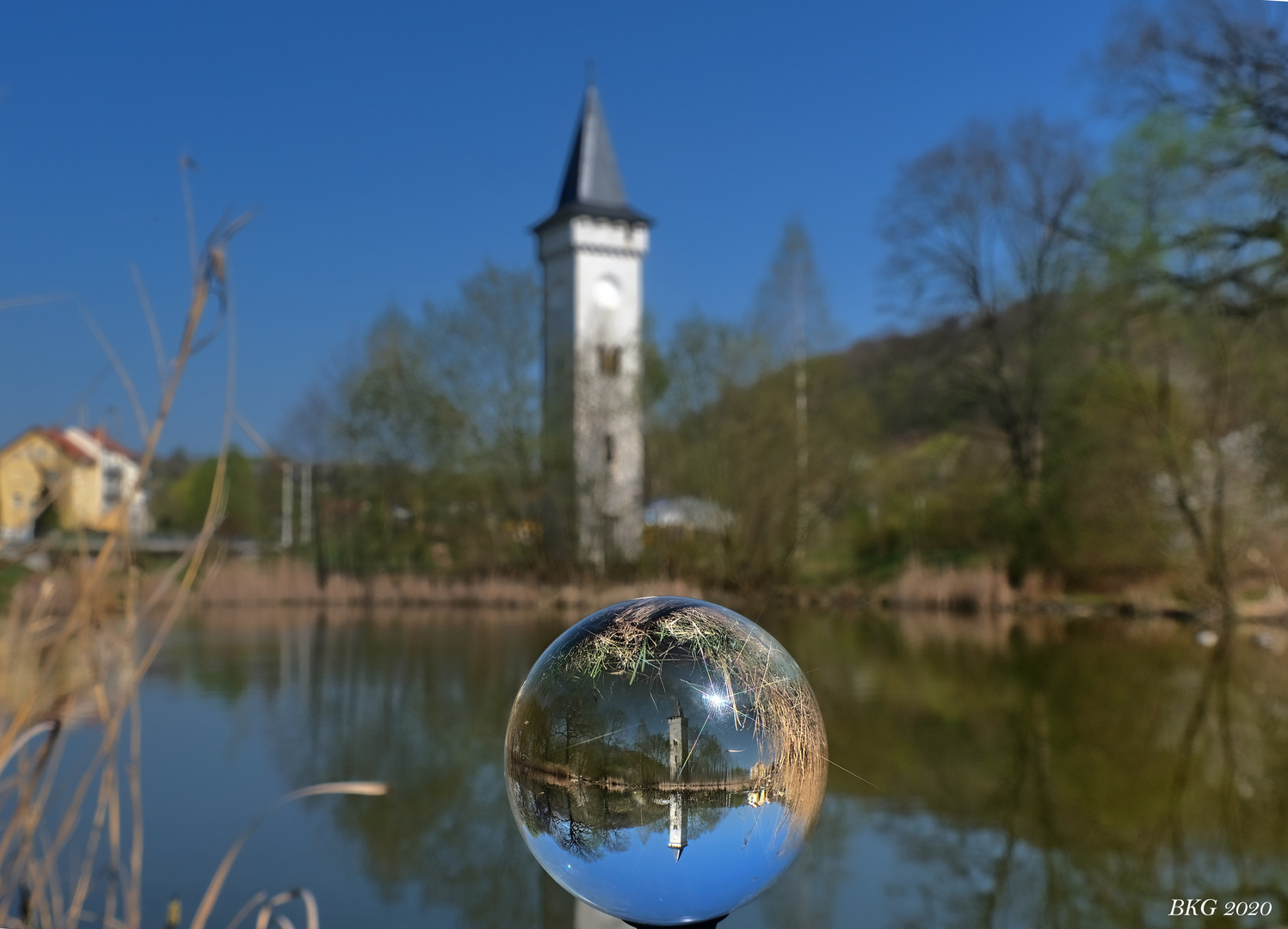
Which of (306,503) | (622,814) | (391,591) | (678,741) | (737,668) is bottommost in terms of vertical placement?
(391,591)

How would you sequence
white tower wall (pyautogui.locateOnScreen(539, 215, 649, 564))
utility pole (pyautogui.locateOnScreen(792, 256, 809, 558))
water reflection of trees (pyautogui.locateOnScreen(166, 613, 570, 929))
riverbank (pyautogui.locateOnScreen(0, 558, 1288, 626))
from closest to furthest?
1. water reflection of trees (pyautogui.locateOnScreen(166, 613, 570, 929))
2. riverbank (pyautogui.locateOnScreen(0, 558, 1288, 626))
3. utility pole (pyautogui.locateOnScreen(792, 256, 809, 558))
4. white tower wall (pyautogui.locateOnScreen(539, 215, 649, 564))

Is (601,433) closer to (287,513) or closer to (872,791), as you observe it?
(287,513)

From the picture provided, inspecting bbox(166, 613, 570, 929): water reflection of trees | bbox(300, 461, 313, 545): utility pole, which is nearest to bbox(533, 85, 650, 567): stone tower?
bbox(300, 461, 313, 545): utility pole

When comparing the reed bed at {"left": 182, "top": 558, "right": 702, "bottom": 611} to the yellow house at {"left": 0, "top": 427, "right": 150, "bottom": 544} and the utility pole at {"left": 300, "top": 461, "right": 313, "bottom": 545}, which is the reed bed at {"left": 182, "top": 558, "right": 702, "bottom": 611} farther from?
the yellow house at {"left": 0, "top": 427, "right": 150, "bottom": 544}

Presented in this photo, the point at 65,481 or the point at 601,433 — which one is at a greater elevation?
the point at 601,433

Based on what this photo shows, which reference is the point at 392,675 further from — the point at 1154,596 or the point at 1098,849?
the point at 1154,596

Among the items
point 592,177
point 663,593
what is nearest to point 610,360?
point 663,593
